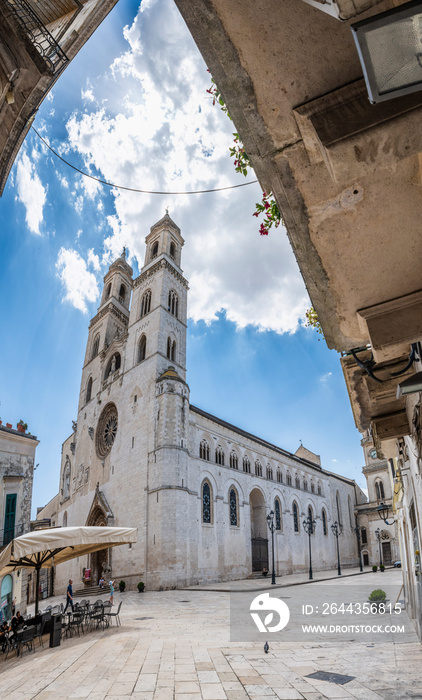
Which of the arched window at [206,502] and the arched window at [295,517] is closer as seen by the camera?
the arched window at [206,502]

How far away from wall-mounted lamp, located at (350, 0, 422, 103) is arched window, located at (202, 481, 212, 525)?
2972 centimetres

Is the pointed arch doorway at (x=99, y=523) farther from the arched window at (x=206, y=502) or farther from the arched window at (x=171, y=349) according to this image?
the arched window at (x=171, y=349)

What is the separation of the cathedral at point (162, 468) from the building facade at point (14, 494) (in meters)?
10.5

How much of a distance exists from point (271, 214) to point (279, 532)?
123 ft

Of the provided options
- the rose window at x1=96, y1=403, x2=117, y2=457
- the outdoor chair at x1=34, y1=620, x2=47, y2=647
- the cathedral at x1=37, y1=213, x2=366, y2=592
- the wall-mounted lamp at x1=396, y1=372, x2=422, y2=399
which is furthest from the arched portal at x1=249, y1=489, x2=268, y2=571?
the wall-mounted lamp at x1=396, y1=372, x2=422, y2=399

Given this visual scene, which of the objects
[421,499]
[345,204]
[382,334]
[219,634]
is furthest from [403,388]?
[219,634]

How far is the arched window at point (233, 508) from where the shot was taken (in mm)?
31647

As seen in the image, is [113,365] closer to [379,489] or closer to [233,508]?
[233,508]

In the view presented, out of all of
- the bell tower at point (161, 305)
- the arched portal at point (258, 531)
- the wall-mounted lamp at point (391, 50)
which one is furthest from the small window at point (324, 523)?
the wall-mounted lamp at point (391, 50)

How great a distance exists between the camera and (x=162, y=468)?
26.0 m

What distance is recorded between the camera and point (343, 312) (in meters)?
3.50

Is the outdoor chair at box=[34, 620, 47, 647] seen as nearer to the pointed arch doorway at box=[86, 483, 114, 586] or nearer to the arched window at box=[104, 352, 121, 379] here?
the pointed arch doorway at box=[86, 483, 114, 586]

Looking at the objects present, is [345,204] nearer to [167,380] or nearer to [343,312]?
[343,312]

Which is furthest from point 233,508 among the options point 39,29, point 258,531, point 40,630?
point 39,29
